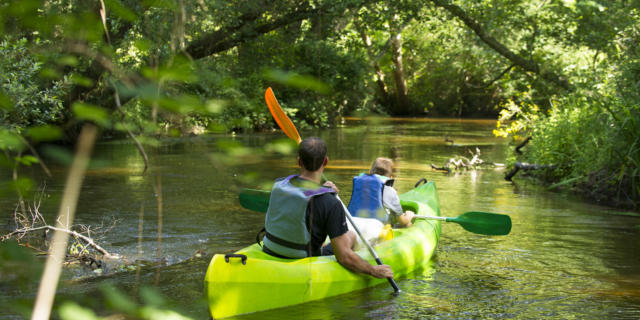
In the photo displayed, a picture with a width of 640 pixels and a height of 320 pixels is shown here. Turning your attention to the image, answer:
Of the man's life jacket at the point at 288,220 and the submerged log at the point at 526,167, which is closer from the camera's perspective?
the man's life jacket at the point at 288,220

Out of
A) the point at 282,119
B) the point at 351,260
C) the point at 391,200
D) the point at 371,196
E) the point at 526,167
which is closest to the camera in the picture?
the point at 282,119

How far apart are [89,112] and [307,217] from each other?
10.1 feet

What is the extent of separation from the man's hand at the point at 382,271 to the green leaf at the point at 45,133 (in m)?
3.69

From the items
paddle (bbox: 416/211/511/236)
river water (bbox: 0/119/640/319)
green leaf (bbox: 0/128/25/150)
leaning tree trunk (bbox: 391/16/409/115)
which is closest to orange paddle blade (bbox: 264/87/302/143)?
river water (bbox: 0/119/640/319)

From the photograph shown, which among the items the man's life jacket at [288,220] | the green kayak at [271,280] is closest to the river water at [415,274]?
the green kayak at [271,280]

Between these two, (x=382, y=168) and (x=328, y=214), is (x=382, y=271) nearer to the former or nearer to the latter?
(x=328, y=214)

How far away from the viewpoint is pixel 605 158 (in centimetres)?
900

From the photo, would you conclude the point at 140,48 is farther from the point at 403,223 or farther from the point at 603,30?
the point at 603,30

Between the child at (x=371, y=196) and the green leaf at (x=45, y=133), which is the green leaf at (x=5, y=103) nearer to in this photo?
the green leaf at (x=45, y=133)

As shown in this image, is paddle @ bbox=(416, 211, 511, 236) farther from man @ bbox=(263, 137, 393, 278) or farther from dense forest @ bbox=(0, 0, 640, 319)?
man @ bbox=(263, 137, 393, 278)

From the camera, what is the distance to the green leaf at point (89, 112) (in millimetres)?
1213

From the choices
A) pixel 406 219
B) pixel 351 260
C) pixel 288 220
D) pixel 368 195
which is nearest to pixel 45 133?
pixel 288 220

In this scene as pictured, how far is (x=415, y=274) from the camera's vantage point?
567cm

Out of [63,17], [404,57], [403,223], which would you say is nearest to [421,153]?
[403,223]
